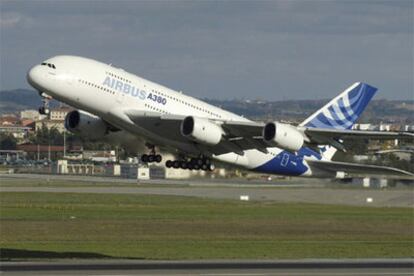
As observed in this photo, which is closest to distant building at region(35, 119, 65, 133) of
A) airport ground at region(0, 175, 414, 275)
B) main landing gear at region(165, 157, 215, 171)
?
airport ground at region(0, 175, 414, 275)

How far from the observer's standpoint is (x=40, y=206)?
210 feet

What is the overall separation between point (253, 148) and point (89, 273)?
1672 cm

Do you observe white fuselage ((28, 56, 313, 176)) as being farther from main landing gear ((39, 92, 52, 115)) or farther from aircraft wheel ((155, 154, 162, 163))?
aircraft wheel ((155, 154, 162, 163))

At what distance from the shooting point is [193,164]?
4628cm

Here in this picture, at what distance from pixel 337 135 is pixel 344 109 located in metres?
8.73

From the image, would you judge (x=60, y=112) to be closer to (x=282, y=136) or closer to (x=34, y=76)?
(x=34, y=76)

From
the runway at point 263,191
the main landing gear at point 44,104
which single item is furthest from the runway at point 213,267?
the runway at point 263,191

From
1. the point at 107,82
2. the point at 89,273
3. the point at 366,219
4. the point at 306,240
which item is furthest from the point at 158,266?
the point at 366,219

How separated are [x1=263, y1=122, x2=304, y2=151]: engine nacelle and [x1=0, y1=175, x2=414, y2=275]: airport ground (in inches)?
168

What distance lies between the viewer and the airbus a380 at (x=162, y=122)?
137 ft

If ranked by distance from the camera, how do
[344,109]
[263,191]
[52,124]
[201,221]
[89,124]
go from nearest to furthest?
1. [89,124]
2. [344,109]
3. [201,221]
4. [263,191]
5. [52,124]

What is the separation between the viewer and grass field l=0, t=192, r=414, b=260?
42.5 metres

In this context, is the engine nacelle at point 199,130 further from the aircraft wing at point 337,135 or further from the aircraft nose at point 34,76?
the aircraft nose at point 34,76

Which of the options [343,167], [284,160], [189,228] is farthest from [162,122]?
[189,228]
